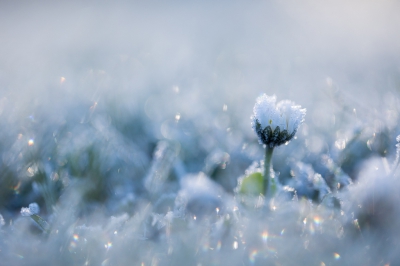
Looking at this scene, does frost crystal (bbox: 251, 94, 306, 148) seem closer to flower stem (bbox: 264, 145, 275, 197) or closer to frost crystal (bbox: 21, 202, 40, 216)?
flower stem (bbox: 264, 145, 275, 197)

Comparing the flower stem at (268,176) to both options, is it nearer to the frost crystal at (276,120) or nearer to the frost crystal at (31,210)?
the frost crystal at (276,120)

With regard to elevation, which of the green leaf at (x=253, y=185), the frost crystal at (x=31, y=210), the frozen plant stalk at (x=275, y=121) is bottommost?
the frost crystal at (x=31, y=210)

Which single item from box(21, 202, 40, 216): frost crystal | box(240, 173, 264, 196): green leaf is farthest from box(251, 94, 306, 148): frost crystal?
box(21, 202, 40, 216): frost crystal

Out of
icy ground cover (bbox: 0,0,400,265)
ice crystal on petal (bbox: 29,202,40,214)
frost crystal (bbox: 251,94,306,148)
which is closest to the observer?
icy ground cover (bbox: 0,0,400,265)

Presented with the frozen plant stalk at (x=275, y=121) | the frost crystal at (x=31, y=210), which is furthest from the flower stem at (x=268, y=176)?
the frost crystal at (x=31, y=210)

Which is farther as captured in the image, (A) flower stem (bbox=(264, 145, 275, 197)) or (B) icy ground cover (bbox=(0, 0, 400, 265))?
(A) flower stem (bbox=(264, 145, 275, 197))

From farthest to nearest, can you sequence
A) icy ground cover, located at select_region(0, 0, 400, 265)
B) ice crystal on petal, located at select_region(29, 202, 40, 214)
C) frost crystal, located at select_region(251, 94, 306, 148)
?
ice crystal on petal, located at select_region(29, 202, 40, 214) < frost crystal, located at select_region(251, 94, 306, 148) < icy ground cover, located at select_region(0, 0, 400, 265)

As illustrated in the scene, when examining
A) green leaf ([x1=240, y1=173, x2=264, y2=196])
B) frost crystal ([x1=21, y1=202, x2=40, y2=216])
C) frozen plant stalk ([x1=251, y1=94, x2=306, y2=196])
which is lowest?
frost crystal ([x1=21, y1=202, x2=40, y2=216])
